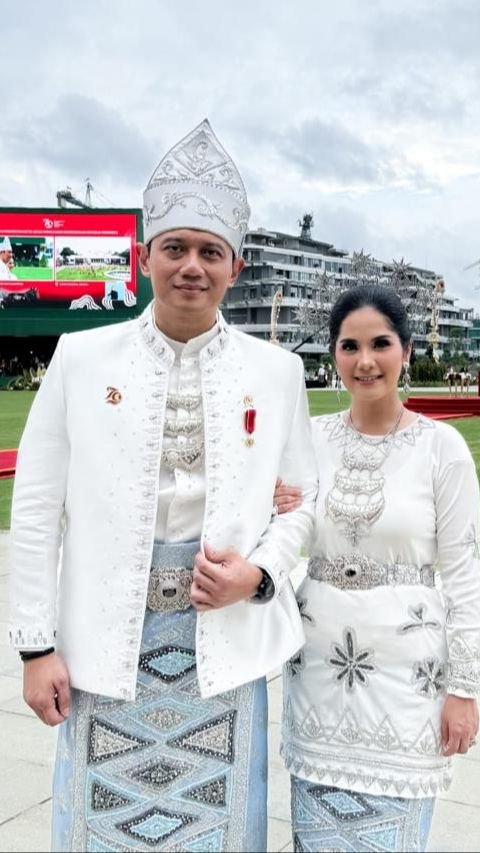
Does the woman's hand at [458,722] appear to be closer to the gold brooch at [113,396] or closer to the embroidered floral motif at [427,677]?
the embroidered floral motif at [427,677]

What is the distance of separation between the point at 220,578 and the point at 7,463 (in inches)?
465

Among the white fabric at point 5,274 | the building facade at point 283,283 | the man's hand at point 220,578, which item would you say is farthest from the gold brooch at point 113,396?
the building facade at point 283,283

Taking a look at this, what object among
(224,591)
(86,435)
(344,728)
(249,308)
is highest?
(249,308)

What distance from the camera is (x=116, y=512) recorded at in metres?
2.02

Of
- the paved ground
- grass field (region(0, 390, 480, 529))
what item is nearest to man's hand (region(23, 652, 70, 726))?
the paved ground

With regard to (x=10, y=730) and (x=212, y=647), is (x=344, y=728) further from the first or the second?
(x=10, y=730)

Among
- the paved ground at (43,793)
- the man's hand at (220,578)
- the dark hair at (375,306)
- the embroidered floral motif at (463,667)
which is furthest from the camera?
the paved ground at (43,793)

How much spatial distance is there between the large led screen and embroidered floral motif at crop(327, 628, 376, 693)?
39.1m

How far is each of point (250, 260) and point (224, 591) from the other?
8405 cm

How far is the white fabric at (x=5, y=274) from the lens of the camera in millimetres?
41625

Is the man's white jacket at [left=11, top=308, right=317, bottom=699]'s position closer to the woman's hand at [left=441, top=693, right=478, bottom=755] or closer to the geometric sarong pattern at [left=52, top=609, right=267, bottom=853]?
the geometric sarong pattern at [left=52, top=609, right=267, bottom=853]

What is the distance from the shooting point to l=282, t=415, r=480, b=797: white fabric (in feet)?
7.09

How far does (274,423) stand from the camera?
7.08 ft

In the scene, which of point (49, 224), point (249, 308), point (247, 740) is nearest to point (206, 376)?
point (247, 740)
